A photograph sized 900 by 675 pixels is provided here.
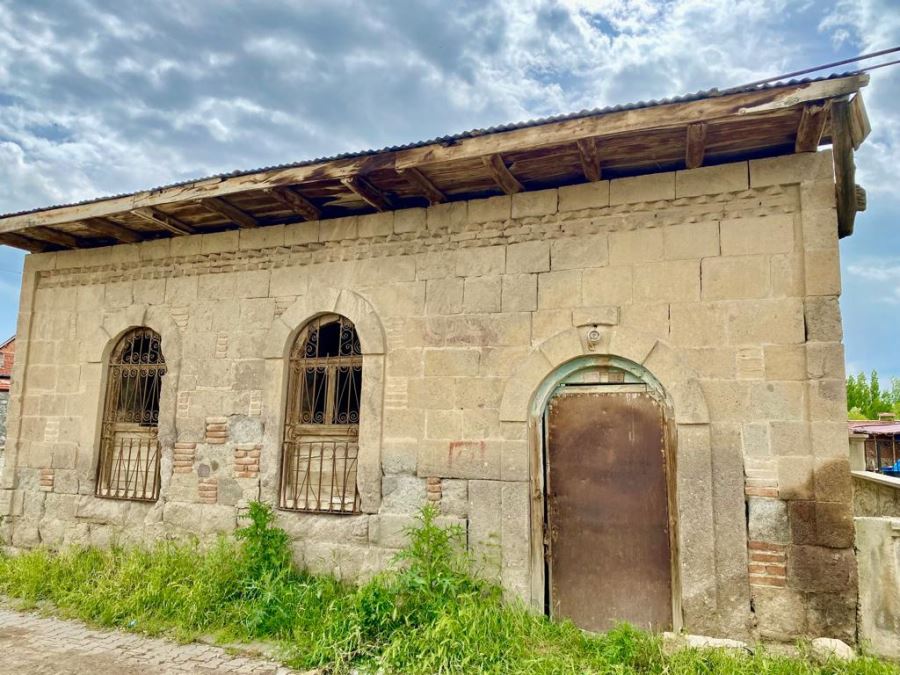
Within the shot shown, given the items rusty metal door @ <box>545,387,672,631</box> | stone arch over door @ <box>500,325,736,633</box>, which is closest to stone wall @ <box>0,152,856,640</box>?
stone arch over door @ <box>500,325,736,633</box>

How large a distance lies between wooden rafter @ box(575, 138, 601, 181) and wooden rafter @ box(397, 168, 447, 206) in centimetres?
136

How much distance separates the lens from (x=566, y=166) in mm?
5336

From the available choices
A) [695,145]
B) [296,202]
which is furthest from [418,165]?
[695,145]

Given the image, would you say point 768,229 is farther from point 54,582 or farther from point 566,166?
point 54,582

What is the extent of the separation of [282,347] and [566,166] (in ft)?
10.9

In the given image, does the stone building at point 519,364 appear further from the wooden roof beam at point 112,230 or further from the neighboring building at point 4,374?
A: the neighboring building at point 4,374

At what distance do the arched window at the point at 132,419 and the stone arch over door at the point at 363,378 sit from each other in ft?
5.20

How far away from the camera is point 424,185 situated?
5617mm

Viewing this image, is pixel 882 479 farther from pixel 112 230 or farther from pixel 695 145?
pixel 112 230

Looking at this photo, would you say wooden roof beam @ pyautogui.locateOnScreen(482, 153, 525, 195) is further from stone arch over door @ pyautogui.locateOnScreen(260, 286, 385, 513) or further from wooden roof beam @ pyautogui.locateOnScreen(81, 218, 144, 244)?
wooden roof beam @ pyautogui.locateOnScreen(81, 218, 144, 244)

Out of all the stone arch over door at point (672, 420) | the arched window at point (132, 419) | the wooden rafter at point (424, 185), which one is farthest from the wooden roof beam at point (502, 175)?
the arched window at point (132, 419)

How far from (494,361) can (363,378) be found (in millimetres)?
1315

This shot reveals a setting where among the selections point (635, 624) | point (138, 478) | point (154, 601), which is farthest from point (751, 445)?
point (138, 478)

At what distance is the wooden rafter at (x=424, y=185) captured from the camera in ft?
17.8
